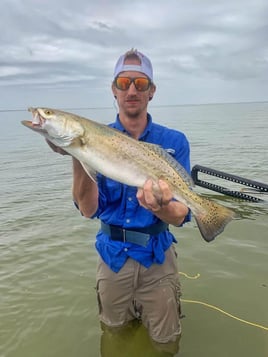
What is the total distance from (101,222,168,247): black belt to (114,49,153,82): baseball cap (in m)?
1.76

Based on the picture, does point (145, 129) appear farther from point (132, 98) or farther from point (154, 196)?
point (154, 196)

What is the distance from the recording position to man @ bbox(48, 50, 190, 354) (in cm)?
443

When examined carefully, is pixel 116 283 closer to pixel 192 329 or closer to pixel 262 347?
pixel 192 329

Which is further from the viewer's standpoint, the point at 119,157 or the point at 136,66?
the point at 136,66

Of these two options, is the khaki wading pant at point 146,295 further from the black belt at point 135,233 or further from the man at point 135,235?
the black belt at point 135,233

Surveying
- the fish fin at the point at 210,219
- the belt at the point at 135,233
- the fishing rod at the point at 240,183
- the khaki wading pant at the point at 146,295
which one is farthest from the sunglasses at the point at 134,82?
the fishing rod at the point at 240,183

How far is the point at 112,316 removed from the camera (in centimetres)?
474

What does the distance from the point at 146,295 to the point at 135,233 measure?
0.77m

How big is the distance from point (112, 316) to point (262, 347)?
2.42 m

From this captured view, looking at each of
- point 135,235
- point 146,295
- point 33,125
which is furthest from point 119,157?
point 146,295

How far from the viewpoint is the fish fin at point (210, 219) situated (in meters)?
4.19

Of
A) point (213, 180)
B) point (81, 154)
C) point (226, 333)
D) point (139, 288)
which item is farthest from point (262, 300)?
point (213, 180)

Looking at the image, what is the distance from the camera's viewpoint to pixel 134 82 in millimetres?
4383

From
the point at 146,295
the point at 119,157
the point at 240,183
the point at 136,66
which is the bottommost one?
the point at 146,295
